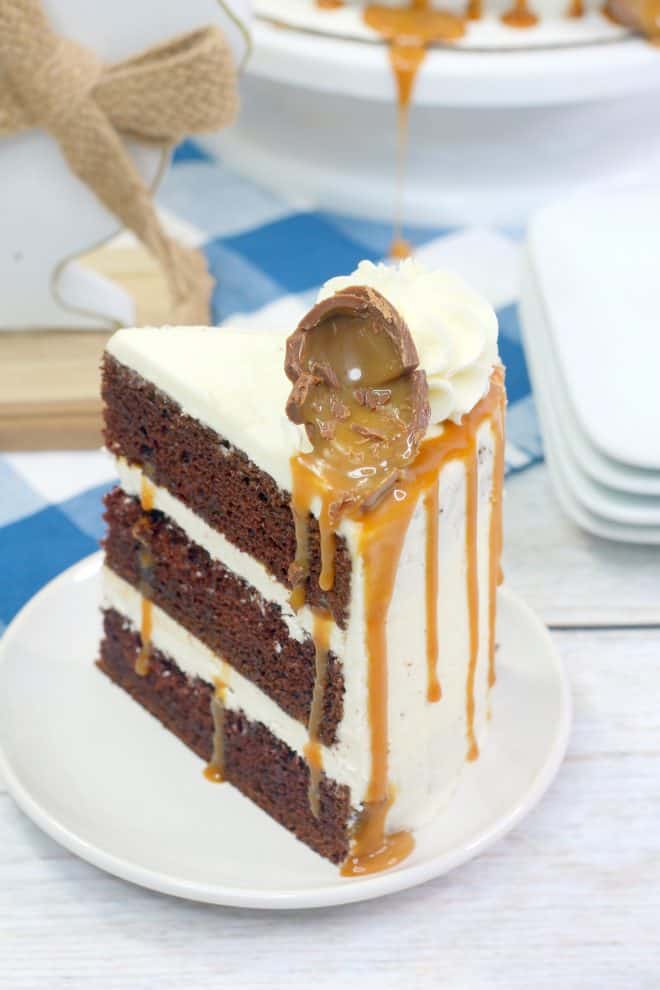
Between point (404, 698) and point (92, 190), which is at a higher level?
point (92, 190)

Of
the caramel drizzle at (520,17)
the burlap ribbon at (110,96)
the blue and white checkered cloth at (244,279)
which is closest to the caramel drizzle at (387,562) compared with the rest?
the blue and white checkered cloth at (244,279)

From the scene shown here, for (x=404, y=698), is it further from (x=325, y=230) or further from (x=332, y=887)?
(x=325, y=230)

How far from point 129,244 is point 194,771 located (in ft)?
3.46

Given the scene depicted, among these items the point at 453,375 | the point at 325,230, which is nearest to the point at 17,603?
the point at 453,375

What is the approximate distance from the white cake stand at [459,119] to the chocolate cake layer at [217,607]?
0.97 m

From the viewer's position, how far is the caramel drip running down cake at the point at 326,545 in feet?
3.77

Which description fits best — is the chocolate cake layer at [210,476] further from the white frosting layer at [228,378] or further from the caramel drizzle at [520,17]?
the caramel drizzle at [520,17]

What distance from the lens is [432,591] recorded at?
124 centimetres

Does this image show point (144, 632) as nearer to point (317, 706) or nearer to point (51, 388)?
point (317, 706)

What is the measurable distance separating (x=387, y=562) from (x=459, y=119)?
1.25 metres

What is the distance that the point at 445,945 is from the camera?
1.25 meters

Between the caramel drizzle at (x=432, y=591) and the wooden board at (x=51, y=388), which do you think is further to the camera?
the wooden board at (x=51, y=388)

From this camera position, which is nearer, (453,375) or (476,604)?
(453,375)

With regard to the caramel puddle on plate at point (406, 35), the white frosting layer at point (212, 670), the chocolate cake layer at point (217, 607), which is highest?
the caramel puddle on plate at point (406, 35)
